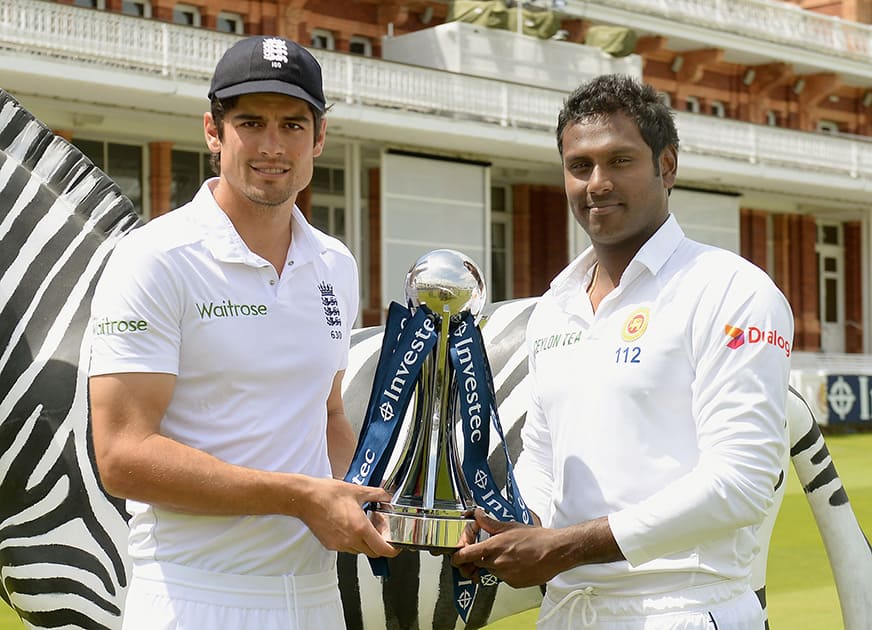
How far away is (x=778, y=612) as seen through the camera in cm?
645

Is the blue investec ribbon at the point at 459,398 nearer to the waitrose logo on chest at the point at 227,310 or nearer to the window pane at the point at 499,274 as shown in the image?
the waitrose logo on chest at the point at 227,310

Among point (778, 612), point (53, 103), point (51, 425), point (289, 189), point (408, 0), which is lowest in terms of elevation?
point (778, 612)

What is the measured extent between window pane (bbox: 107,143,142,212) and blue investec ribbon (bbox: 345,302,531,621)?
16.9 m

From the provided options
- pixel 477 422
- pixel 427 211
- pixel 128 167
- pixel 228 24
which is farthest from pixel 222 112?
pixel 228 24

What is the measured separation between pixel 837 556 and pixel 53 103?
14418mm

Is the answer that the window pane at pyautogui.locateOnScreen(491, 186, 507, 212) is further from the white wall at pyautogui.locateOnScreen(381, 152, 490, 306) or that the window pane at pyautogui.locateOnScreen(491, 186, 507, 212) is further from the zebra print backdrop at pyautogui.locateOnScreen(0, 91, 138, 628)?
the zebra print backdrop at pyautogui.locateOnScreen(0, 91, 138, 628)

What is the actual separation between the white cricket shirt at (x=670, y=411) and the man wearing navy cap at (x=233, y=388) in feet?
1.47

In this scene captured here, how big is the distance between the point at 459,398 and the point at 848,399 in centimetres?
1781

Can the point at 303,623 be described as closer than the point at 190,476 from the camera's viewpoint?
No

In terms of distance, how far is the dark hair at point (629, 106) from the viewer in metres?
2.46

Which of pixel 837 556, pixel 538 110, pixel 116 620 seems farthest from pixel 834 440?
pixel 116 620

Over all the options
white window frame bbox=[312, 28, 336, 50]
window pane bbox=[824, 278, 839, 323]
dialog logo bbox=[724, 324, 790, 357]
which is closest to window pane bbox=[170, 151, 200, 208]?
white window frame bbox=[312, 28, 336, 50]

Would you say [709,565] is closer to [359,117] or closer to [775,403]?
[775,403]

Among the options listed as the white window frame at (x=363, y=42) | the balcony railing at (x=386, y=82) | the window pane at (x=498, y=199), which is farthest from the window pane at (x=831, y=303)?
the white window frame at (x=363, y=42)
